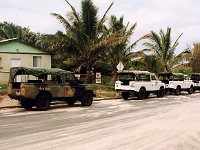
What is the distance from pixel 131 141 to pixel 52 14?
2108 centimetres

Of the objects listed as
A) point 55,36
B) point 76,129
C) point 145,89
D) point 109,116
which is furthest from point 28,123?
point 55,36

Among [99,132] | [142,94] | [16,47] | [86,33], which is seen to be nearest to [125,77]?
[142,94]

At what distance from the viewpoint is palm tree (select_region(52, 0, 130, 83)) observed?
2936 centimetres

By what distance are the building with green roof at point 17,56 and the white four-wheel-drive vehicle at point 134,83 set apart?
27.5 ft

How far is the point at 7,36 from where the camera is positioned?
45.7 meters

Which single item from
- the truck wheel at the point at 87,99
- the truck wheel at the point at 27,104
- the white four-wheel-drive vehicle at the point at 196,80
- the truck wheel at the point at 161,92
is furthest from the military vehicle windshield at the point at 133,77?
the white four-wheel-drive vehicle at the point at 196,80

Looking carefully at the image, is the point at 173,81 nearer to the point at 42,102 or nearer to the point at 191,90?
the point at 191,90

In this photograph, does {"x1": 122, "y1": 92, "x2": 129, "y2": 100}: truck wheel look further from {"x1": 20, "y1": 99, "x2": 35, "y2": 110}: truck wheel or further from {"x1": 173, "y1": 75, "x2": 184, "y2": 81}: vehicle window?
{"x1": 20, "y1": 99, "x2": 35, "y2": 110}: truck wheel

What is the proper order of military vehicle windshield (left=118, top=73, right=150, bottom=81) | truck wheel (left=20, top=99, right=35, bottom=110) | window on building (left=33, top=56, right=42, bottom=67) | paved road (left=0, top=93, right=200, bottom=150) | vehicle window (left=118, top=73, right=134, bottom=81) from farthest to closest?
window on building (left=33, top=56, right=42, bottom=67), vehicle window (left=118, top=73, right=134, bottom=81), military vehicle windshield (left=118, top=73, right=150, bottom=81), truck wheel (left=20, top=99, right=35, bottom=110), paved road (left=0, top=93, right=200, bottom=150)

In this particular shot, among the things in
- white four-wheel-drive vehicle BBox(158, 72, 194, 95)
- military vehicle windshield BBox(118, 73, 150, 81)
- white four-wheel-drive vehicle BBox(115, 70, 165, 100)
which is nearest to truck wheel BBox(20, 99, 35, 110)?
white four-wheel-drive vehicle BBox(115, 70, 165, 100)

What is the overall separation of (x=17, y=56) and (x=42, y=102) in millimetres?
13454

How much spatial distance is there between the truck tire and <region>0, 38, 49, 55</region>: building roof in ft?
42.9

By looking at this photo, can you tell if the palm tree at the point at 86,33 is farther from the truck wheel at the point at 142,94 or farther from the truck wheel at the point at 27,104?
the truck wheel at the point at 27,104

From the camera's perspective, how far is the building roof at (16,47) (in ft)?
95.1
